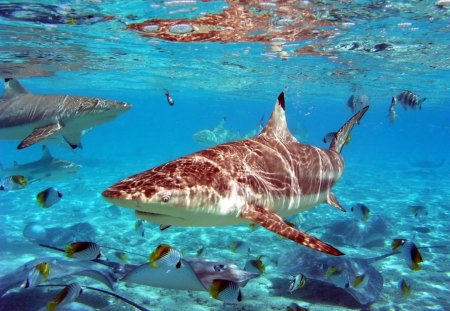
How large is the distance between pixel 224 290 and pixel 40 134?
5998 mm

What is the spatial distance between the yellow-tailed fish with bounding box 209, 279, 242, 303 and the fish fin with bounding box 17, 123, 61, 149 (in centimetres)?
550

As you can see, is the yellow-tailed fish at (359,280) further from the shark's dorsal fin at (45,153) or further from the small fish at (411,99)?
the shark's dorsal fin at (45,153)

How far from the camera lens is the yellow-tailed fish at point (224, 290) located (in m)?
4.34

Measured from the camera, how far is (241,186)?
155 inches

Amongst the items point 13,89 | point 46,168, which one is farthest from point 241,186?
point 46,168

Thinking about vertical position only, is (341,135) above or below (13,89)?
below

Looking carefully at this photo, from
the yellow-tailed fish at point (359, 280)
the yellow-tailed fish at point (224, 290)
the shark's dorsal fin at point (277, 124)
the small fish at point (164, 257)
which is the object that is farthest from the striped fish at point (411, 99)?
the small fish at point (164, 257)

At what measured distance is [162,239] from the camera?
12680 mm

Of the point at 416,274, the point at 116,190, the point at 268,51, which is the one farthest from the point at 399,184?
the point at 116,190

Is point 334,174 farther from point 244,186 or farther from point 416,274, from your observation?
point 416,274

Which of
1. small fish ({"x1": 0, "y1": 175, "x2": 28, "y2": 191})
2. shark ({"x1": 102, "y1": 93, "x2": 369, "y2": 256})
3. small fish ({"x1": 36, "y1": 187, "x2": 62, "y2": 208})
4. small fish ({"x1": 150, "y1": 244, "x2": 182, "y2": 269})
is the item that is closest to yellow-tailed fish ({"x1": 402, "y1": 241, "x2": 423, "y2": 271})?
shark ({"x1": 102, "y1": 93, "x2": 369, "y2": 256})

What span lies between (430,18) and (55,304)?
48.6ft

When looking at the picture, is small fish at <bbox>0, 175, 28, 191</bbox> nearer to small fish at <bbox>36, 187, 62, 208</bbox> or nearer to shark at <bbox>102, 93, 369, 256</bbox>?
small fish at <bbox>36, 187, 62, 208</bbox>

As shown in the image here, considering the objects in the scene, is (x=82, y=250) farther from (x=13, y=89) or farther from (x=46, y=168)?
(x=46, y=168)
